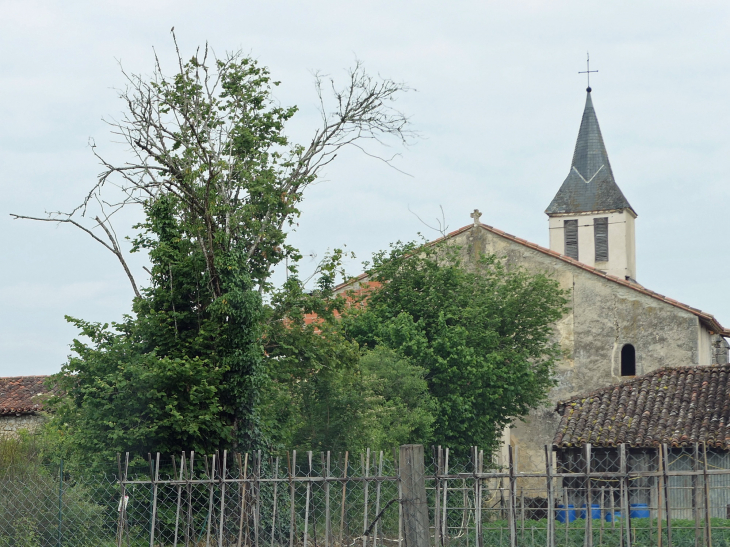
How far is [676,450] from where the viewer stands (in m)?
20.5

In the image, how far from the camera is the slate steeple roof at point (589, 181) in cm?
4172

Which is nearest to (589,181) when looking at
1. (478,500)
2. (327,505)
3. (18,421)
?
(18,421)

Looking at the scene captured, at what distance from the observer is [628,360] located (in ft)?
95.0

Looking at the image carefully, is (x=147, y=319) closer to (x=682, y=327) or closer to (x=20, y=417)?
(x=20, y=417)

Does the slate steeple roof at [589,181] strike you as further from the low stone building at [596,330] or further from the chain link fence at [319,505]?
the chain link fence at [319,505]

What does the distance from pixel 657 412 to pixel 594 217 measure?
21379 mm

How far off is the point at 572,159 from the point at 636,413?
24.8 m

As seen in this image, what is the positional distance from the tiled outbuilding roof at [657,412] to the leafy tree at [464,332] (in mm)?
2215

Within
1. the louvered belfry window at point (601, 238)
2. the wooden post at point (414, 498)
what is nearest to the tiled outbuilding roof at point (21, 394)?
the wooden post at point (414, 498)

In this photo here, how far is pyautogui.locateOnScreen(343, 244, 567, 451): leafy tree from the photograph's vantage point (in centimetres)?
2372

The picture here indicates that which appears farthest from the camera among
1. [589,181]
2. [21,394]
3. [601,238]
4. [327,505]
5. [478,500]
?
[589,181]

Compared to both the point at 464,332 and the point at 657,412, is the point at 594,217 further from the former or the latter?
the point at 657,412

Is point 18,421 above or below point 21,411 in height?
below

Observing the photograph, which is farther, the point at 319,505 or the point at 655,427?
the point at 655,427
